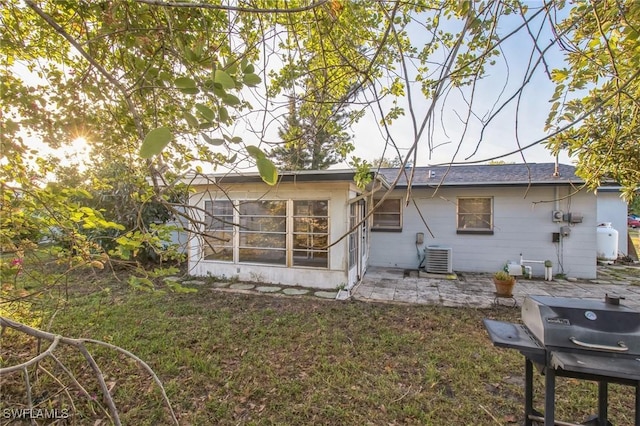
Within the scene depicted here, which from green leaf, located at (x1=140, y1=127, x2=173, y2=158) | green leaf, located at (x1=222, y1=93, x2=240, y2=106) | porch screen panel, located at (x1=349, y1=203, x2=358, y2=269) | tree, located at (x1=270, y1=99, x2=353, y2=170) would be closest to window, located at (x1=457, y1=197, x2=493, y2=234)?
porch screen panel, located at (x1=349, y1=203, x2=358, y2=269)

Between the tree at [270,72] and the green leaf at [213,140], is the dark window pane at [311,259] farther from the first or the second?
the green leaf at [213,140]

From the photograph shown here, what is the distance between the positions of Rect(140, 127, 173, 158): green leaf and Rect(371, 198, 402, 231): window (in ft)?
25.9

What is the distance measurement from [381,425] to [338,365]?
2.78 ft

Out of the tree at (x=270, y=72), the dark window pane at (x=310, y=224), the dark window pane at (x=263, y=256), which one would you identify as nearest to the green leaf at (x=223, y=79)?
the tree at (x=270, y=72)

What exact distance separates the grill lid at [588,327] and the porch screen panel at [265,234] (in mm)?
5138

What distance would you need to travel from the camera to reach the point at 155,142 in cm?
56

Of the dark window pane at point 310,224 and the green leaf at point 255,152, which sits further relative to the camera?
the dark window pane at point 310,224

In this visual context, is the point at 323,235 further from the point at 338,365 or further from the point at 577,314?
the point at 577,314

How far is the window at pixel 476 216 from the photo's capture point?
7527 millimetres

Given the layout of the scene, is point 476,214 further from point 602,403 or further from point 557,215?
point 602,403

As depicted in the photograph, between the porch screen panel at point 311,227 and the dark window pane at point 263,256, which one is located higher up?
the porch screen panel at point 311,227

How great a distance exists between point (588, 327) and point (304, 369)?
2.40 meters

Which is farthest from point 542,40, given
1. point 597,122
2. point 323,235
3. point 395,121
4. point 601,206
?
point 601,206

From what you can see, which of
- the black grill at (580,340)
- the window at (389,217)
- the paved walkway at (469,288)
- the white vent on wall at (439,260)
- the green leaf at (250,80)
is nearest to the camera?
the green leaf at (250,80)
